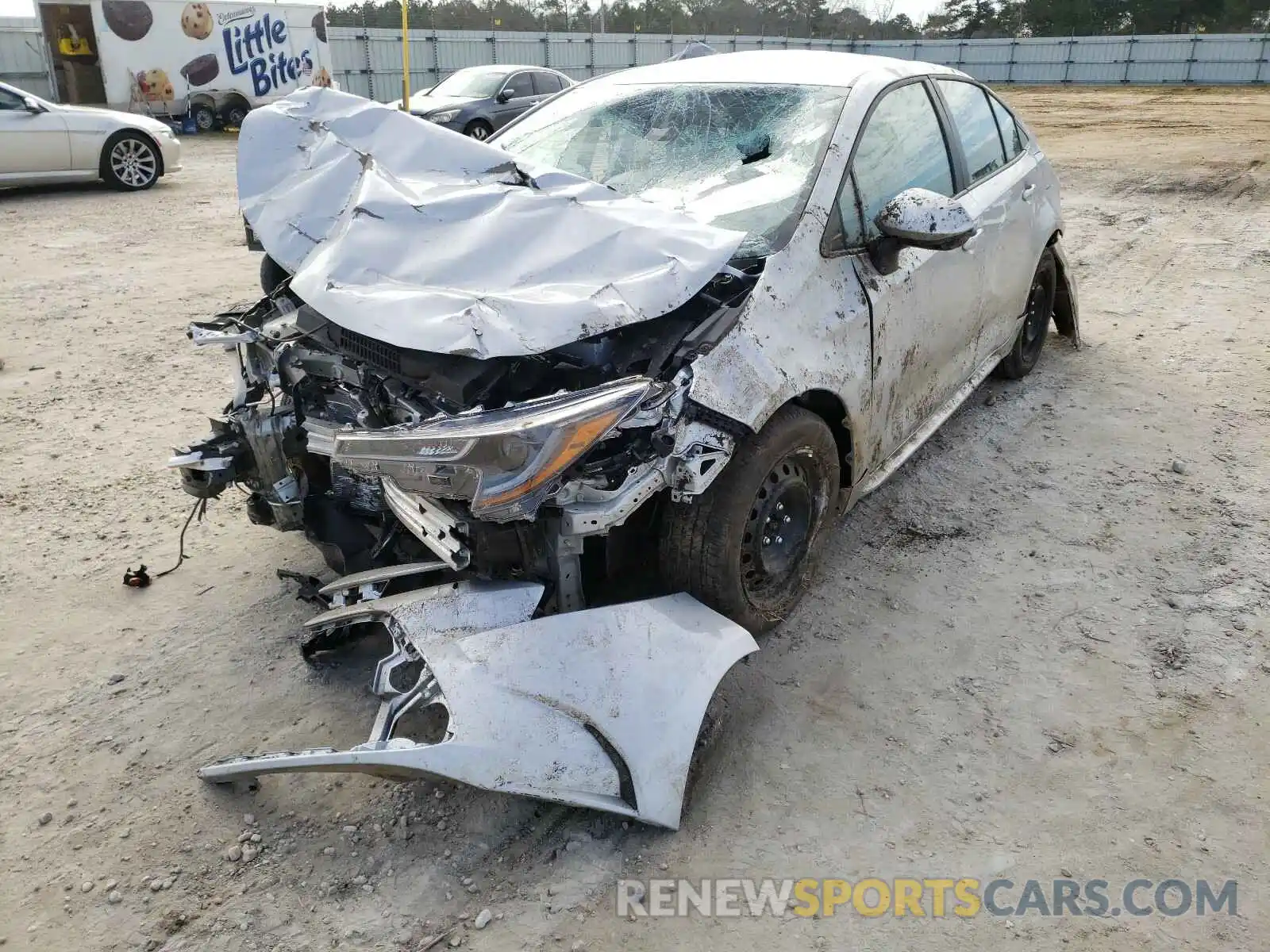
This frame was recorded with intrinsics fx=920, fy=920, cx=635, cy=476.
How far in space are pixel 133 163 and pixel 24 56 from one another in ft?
37.6

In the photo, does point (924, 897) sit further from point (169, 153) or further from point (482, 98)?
point (482, 98)

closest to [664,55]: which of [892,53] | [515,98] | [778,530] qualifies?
[892,53]

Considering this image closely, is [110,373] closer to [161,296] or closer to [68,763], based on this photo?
[161,296]

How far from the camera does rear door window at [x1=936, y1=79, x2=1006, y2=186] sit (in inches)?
160

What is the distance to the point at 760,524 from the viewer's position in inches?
111

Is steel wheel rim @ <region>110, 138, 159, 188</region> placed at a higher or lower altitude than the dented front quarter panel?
lower

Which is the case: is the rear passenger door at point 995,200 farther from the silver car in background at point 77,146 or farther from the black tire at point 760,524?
the silver car in background at point 77,146

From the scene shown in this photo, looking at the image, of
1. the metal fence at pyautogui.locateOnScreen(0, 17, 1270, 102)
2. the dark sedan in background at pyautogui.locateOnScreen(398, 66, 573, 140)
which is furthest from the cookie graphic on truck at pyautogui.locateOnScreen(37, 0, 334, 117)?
the dark sedan in background at pyautogui.locateOnScreen(398, 66, 573, 140)

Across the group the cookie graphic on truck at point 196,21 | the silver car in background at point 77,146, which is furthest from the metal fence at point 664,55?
the silver car in background at point 77,146

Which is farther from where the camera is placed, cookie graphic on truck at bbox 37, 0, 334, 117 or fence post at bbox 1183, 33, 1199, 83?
fence post at bbox 1183, 33, 1199, 83

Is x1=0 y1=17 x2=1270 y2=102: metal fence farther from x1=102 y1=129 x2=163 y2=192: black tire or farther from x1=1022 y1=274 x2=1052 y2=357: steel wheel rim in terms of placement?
x1=1022 y1=274 x2=1052 y2=357: steel wheel rim

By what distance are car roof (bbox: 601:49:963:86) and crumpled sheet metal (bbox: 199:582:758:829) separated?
7.52 ft

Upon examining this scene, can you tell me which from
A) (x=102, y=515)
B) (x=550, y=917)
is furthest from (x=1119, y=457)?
(x=102, y=515)

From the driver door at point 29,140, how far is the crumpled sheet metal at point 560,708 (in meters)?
11.3
